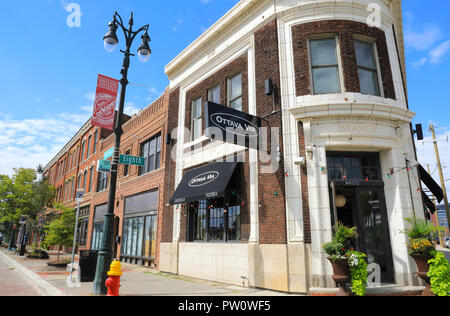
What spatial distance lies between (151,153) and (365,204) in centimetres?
1327

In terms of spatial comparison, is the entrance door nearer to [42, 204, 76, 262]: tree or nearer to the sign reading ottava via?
the sign reading ottava via

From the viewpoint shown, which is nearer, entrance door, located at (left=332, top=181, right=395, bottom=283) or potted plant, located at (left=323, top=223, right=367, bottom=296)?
potted plant, located at (left=323, top=223, right=367, bottom=296)

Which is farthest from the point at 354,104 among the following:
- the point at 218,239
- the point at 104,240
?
the point at 104,240

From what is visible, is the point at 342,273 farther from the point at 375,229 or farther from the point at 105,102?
the point at 105,102

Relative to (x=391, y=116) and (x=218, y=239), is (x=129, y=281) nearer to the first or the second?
(x=218, y=239)

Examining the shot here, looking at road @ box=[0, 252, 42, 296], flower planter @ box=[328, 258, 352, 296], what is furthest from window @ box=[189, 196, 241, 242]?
road @ box=[0, 252, 42, 296]

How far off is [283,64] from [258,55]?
1393 millimetres

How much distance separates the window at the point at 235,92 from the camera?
12.3 m

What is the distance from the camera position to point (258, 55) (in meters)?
11.3

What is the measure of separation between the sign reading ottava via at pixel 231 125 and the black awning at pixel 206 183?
4.92 ft

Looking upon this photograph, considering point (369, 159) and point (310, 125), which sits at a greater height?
point (310, 125)

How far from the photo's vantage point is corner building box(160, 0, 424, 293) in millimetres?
8852

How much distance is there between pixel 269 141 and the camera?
1016cm

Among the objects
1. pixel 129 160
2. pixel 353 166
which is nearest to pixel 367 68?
pixel 353 166
